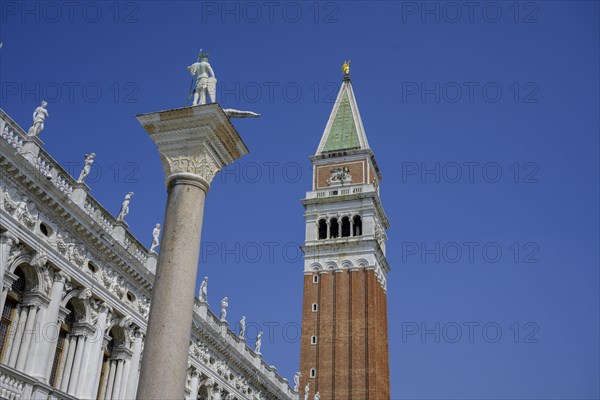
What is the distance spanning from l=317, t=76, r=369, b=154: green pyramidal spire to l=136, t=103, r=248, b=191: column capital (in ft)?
A: 185

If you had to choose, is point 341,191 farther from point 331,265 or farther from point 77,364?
point 77,364

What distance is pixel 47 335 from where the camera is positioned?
66.7 ft

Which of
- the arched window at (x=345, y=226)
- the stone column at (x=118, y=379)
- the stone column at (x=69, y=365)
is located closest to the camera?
the stone column at (x=69, y=365)

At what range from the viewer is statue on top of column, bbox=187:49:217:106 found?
12.1 meters

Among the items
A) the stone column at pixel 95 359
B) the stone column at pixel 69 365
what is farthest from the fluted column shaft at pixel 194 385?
the stone column at pixel 69 365

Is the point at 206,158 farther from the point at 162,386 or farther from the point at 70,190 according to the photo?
the point at 70,190

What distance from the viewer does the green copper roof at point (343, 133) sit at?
225 ft

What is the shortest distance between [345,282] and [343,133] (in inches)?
644

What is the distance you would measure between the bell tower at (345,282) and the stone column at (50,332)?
1563 inches

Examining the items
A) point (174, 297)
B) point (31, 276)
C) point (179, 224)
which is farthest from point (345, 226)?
point (174, 297)

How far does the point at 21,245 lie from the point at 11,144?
290 centimetres

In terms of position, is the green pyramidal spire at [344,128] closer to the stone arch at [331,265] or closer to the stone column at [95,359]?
the stone arch at [331,265]

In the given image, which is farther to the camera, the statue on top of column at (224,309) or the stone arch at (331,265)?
the stone arch at (331,265)

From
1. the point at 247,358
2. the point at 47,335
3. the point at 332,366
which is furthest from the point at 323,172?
the point at 47,335
